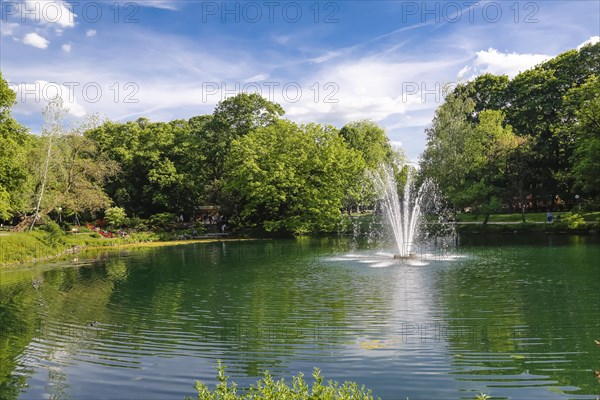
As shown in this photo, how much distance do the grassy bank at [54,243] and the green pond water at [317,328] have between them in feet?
19.2

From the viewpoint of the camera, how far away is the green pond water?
31.4ft

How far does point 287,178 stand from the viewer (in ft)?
170

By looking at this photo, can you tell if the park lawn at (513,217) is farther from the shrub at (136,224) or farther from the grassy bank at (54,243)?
the shrub at (136,224)

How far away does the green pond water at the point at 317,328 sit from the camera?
9570 millimetres

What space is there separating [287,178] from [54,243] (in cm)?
2278

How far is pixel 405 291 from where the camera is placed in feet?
60.1

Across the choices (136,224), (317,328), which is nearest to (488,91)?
(136,224)

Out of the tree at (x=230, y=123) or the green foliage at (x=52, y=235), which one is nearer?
the green foliage at (x=52, y=235)

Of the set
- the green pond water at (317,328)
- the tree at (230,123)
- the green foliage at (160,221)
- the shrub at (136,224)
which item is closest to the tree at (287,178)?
the tree at (230,123)

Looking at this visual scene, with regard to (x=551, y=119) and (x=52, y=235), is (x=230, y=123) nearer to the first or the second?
(x=52, y=235)

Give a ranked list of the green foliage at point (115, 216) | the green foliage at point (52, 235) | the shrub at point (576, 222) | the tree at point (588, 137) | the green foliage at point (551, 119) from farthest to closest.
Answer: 1. the green foliage at point (115, 216)
2. the green foliage at point (551, 119)
3. the shrub at point (576, 222)
4. the tree at point (588, 137)
5. the green foliage at point (52, 235)

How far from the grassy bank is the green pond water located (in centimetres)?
584

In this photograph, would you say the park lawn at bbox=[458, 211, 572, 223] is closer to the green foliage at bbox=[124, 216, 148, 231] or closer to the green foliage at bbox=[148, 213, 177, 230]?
the green foliage at bbox=[148, 213, 177, 230]

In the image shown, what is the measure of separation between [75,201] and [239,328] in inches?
1516
